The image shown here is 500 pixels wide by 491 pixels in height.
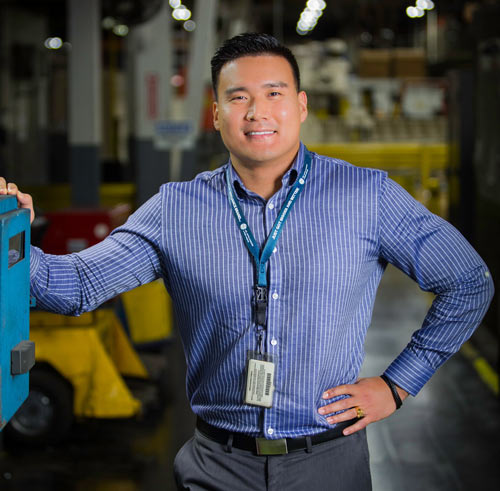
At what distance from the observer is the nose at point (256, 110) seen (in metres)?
2.08

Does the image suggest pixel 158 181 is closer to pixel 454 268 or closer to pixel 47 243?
pixel 47 243

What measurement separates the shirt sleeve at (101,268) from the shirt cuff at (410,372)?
2.30ft

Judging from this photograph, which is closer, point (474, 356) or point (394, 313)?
point (474, 356)

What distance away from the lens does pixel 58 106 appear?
20.1 m

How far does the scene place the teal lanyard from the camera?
2059 mm

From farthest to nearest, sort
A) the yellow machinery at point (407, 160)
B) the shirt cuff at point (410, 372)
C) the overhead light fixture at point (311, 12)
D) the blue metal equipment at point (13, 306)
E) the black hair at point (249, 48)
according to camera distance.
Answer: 1. the overhead light fixture at point (311, 12)
2. the yellow machinery at point (407, 160)
3. the shirt cuff at point (410, 372)
4. the black hair at point (249, 48)
5. the blue metal equipment at point (13, 306)

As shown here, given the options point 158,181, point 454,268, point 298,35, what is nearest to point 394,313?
point 158,181

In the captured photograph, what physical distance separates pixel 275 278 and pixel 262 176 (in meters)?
0.29

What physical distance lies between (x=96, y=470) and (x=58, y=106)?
16428 mm

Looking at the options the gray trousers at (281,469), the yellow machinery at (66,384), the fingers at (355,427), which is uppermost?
the fingers at (355,427)

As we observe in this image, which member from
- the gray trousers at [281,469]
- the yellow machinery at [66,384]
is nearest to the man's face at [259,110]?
the gray trousers at [281,469]

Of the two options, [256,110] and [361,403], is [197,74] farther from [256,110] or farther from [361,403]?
[361,403]

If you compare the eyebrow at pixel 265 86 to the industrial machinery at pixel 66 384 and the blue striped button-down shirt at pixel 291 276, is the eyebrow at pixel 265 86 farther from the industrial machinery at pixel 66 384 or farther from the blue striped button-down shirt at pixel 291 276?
the industrial machinery at pixel 66 384

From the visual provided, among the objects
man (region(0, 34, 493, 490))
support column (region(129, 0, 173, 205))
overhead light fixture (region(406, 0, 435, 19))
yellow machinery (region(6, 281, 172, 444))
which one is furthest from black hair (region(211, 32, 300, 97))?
overhead light fixture (region(406, 0, 435, 19))
